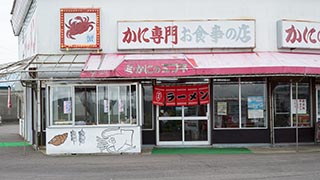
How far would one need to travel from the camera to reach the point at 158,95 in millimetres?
18531

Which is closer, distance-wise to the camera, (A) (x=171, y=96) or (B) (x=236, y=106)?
(A) (x=171, y=96)

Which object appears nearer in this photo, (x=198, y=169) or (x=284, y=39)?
(x=198, y=169)

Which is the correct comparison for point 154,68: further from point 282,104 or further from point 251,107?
point 282,104

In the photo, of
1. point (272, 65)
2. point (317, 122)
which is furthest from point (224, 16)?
point (317, 122)

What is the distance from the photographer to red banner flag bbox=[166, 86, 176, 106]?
18500mm

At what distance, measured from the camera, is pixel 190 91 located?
1853 centimetres

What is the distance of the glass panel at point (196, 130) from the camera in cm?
1886

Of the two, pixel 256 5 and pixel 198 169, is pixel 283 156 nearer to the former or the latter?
pixel 198 169

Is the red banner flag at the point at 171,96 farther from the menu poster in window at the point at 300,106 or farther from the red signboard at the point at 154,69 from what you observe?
the menu poster in window at the point at 300,106

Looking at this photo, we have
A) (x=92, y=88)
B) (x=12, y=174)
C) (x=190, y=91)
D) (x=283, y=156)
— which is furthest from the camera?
(x=190, y=91)

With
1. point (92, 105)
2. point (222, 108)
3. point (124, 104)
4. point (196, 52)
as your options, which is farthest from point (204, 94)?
point (92, 105)

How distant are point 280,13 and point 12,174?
37.2ft

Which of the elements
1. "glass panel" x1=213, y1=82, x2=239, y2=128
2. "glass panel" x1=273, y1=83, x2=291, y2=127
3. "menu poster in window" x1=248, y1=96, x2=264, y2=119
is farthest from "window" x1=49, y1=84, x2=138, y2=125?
"glass panel" x1=273, y1=83, x2=291, y2=127

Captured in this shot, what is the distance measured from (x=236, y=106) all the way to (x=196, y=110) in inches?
58.7
